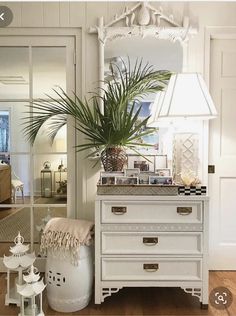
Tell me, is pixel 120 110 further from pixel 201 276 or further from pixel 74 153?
pixel 201 276

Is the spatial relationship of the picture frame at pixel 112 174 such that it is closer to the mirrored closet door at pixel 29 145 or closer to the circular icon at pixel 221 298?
the mirrored closet door at pixel 29 145

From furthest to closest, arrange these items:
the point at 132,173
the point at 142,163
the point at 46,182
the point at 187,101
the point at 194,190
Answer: the point at 46,182 → the point at 142,163 → the point at 132,173 → the point at 194,190 → the point at 187,101

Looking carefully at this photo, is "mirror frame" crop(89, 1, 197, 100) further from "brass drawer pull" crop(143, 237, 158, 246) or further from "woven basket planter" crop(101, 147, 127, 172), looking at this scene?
"brass drawer pull" crop(143, 237, 158, 246)

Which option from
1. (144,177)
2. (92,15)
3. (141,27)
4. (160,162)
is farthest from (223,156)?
(92,15)

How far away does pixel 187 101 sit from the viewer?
1.93m

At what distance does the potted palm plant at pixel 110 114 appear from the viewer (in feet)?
7.25

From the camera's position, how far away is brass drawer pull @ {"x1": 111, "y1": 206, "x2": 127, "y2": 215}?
2.02 meters

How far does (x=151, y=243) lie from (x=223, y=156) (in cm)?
106

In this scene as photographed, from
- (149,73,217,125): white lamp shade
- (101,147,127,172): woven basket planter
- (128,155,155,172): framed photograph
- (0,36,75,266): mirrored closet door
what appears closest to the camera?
(149,73,217,125): white lamp shade

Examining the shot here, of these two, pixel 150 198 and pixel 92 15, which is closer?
pixel 150 198

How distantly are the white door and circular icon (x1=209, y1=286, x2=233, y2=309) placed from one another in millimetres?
372

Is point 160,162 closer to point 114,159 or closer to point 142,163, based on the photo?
point 142,163

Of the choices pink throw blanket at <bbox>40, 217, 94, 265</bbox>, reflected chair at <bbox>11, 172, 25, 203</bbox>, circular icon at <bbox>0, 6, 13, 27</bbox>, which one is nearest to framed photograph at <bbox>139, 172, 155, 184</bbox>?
pink throw blanket at <bbox>40, 217, 94, 265</bbox>

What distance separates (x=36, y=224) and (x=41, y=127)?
817mm
